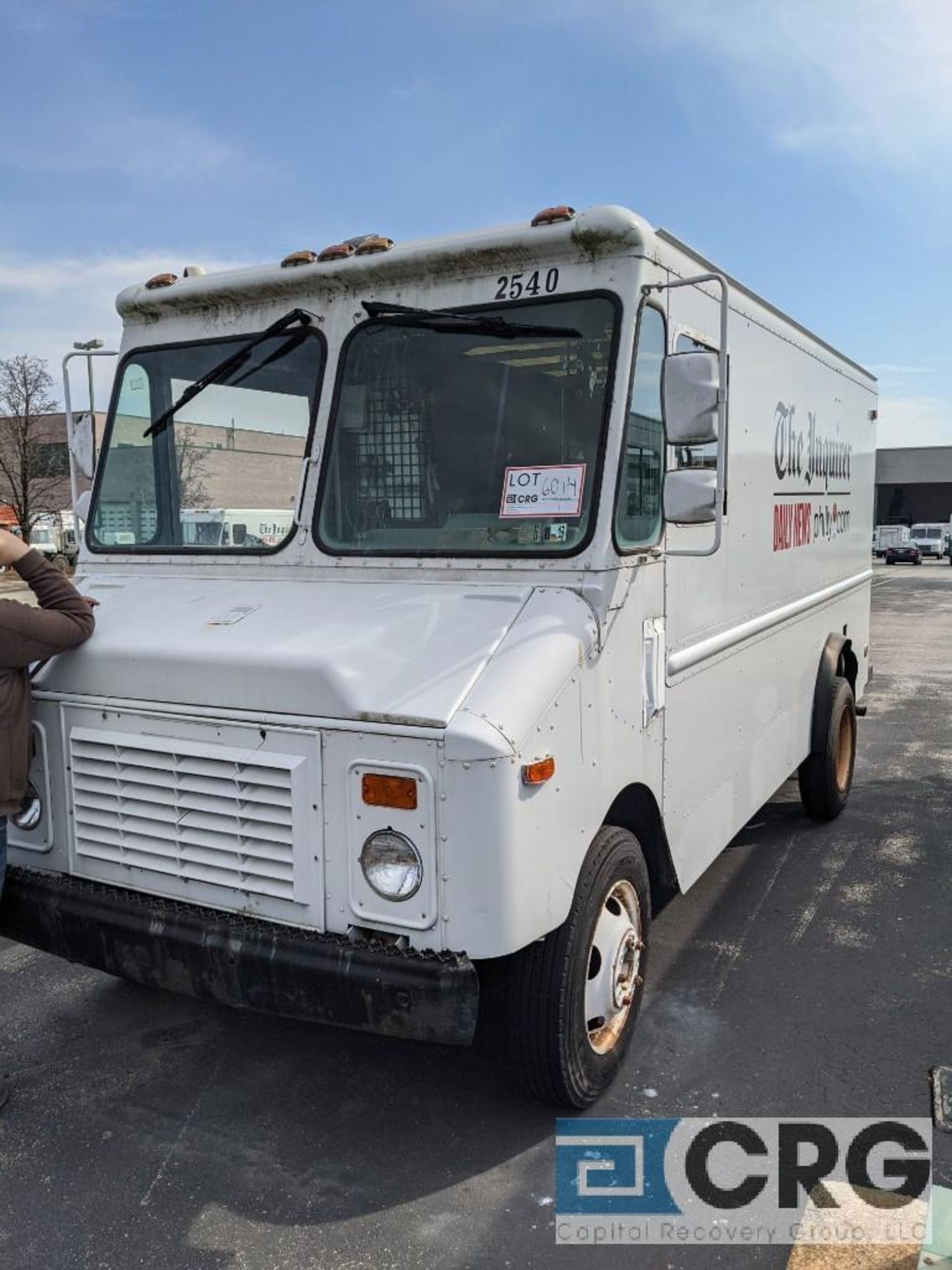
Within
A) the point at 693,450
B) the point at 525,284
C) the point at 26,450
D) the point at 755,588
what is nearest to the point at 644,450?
the point at 693,450

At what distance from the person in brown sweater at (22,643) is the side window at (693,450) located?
2.12m

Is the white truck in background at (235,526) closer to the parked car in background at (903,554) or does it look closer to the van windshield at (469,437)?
the van windshield at (469,437)

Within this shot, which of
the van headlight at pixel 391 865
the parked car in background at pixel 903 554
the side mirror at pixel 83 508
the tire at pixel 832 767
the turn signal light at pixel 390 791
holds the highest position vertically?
the side mirror at pixel 83 508

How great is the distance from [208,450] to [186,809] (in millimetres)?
1587

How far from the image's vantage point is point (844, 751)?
21.7ft

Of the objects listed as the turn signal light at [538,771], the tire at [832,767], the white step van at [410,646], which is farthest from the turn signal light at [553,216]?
the tire at [832,767]

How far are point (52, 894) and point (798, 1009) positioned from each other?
2.82 m

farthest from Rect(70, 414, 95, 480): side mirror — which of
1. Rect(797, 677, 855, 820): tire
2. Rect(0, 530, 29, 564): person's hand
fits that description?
Rect(797, 677, 855, 820): tire

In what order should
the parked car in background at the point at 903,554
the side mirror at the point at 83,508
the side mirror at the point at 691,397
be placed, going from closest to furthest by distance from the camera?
the side mirror at the point at 691,397, the side mirror at the point at 83,508, the parked car in background at the point at 903,554

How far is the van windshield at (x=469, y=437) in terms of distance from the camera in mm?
3279

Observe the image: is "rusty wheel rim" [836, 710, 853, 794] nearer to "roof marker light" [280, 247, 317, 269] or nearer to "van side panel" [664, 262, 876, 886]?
"van side panel" [664, 262, 876, 886]

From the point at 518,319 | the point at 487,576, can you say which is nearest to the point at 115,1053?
the point at 487,576

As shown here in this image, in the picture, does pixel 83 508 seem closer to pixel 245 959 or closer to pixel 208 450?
pixel 208 450

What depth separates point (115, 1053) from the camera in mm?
3723
